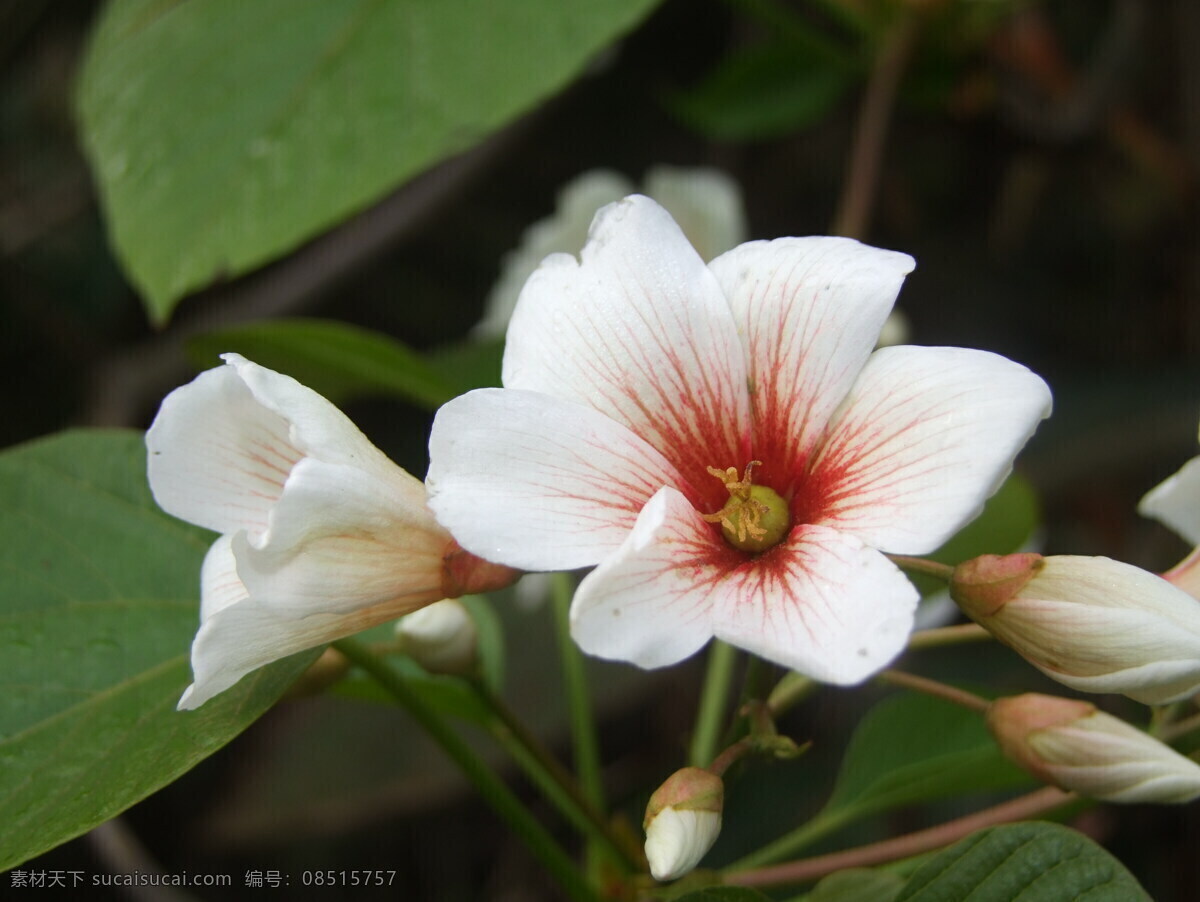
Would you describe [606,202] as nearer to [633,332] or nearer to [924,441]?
[633,332]

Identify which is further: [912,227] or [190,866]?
[912,227]

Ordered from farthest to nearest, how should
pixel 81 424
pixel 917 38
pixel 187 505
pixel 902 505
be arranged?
pixel 81 424, pixel 917 38, pixel 187 505, pixel 902 505

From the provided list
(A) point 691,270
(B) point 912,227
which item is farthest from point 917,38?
(A) point 691,270

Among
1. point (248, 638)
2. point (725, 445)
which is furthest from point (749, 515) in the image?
point (248, 638)

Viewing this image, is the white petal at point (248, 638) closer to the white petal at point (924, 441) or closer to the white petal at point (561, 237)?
the white petal at point (924, 441)

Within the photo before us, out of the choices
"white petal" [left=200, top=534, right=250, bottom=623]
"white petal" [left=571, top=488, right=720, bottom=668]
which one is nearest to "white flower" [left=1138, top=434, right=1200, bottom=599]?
"white petal" [left=571, top=488, right=720, bottom=668]

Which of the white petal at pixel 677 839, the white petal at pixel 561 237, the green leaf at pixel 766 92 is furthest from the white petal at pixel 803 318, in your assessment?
the green leaf at pixel 766 92

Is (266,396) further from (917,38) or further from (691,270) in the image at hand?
(917,38)

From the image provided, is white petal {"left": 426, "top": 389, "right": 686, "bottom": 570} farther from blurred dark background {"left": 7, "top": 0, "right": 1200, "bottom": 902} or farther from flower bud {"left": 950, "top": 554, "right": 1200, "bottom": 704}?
blurred dark background {"left": 7, "top": 0, "right": 1200, "bottom": 902}
